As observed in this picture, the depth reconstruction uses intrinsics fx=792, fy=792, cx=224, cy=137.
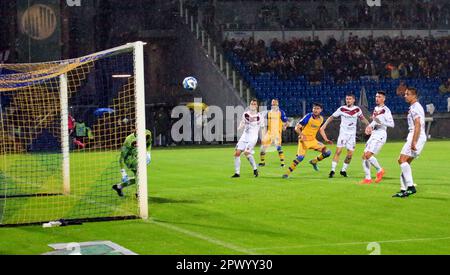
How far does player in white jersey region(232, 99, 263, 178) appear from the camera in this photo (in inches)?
856

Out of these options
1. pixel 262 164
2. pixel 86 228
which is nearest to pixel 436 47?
pixel 262 164

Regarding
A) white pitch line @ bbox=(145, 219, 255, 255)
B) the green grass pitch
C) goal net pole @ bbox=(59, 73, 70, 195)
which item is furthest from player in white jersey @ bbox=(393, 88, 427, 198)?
goal net pole @ bbox=(59, 73, 70, 195)

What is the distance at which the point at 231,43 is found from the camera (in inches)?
1801

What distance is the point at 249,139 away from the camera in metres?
22.4

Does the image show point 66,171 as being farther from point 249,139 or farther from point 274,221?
point 274,221

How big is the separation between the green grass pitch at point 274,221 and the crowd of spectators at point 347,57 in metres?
24.6

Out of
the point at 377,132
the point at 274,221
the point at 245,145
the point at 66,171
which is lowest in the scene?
the point at 274,221

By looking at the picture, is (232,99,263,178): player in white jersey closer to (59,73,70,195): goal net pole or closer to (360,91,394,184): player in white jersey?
(360,91,394,184): player in white jersey

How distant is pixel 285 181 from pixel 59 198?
5.92 metres

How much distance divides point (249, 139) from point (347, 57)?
1016 inches

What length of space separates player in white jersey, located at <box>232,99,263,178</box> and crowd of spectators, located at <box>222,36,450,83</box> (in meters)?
21.8

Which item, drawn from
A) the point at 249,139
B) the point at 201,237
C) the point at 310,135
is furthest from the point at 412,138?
the point at 249,139

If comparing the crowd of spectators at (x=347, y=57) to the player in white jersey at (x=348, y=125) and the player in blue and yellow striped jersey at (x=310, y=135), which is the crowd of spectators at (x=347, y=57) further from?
the player in white jersey at (x=348, y=125)

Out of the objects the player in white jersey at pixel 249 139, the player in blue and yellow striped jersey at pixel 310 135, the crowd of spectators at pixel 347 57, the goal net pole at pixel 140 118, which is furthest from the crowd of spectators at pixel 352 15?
the goal net pole at pixel 140 118
